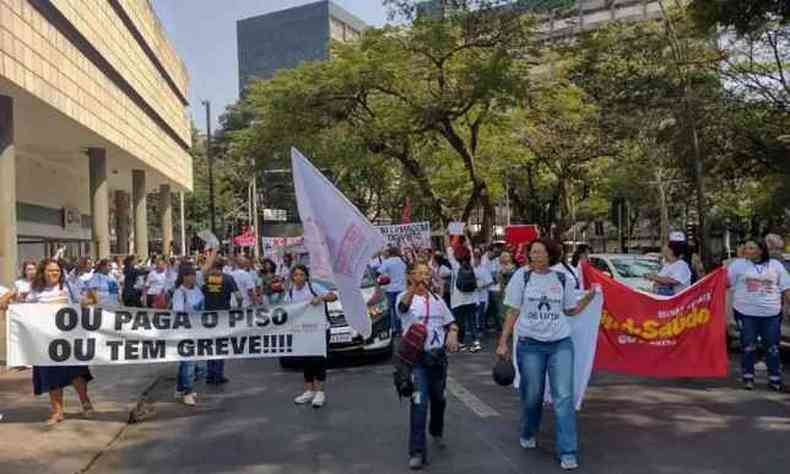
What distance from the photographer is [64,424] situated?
8.85 metres

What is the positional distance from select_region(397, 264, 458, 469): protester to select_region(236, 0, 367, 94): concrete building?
6837 centimetres

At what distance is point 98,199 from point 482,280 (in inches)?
765

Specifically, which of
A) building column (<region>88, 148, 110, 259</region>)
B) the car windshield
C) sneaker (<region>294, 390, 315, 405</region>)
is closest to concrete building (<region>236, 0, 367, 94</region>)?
building column (<region>88, 148, 110, 259</region>)

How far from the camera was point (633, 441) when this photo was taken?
748 cm

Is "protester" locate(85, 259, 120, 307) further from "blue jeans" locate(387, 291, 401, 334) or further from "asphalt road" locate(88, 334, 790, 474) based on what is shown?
"asphalt road" locate(88, 334, 790, 474)

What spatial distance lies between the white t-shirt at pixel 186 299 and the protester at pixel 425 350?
4056mm

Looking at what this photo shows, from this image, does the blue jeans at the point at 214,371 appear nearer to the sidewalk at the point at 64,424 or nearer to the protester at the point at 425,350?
the sidewalk at the point at 64,424

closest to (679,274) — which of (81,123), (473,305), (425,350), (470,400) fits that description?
(470,400)

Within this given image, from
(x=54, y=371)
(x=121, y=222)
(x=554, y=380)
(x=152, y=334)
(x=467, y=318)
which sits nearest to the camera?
(x=554, y=380)

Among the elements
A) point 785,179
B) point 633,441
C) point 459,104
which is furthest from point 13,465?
point 785,179

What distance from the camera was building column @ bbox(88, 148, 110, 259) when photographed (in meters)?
30.5

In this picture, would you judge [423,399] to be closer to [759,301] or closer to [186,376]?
[186,376]

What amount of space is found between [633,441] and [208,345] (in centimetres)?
429

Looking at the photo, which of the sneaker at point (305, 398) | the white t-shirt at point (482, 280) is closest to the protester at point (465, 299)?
the white t-shirt at point (482, 280)
